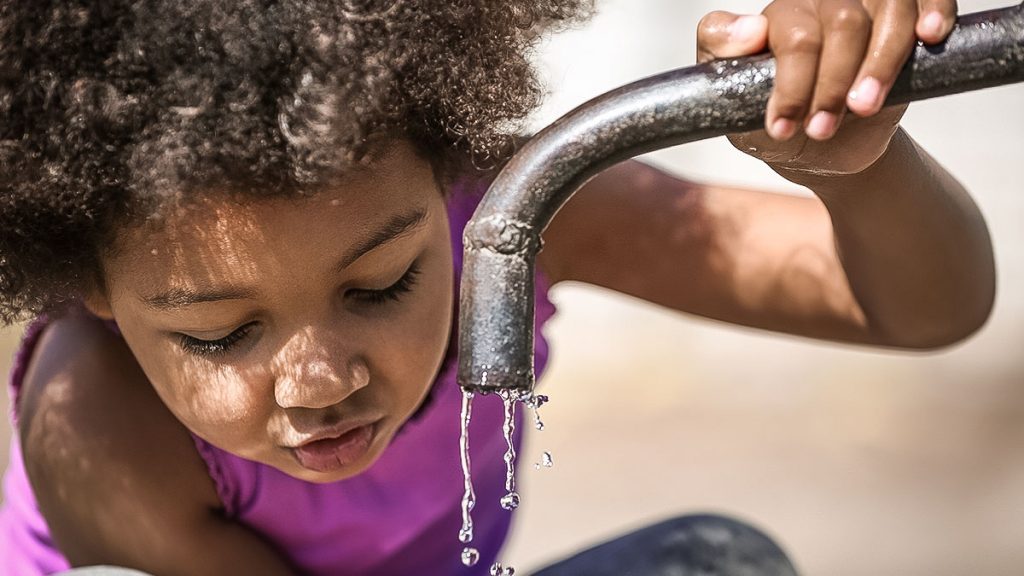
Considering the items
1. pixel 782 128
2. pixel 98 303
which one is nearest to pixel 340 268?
pixel 98 303

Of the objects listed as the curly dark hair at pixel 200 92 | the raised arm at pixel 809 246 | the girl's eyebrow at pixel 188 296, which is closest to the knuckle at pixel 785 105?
the raised arm at pixel 809 246

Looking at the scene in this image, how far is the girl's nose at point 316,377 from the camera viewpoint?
3.23ft

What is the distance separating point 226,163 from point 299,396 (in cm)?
19

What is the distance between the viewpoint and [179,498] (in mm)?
1284

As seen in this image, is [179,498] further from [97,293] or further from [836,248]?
[836,248]

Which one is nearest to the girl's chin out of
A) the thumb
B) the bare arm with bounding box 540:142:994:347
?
the bare arm with bounding box 540:142:994:347

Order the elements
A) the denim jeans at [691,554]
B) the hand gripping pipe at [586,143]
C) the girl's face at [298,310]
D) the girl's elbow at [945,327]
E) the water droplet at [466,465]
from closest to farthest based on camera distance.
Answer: the hand gripping pipe at [586,143]
the water droplet at [466,465]
the girl's face at [298,310]
the denim jeans at [691,554]
the girl's elbow at [945,327]

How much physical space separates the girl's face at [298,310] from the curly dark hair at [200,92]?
0.10 feet

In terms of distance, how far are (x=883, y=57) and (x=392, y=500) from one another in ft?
2.66

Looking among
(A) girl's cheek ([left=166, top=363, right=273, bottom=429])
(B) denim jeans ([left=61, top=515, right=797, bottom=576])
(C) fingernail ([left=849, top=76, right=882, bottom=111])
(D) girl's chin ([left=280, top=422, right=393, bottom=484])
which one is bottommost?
(B) denim jeans ([left=61, top=515, right=797, bottom=576])

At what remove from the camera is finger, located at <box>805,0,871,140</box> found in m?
0.76

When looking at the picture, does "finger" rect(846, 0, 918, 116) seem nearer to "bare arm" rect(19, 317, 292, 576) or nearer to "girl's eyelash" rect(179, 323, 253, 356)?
"girl's eyelash" rect(179, 323, 253, 356)

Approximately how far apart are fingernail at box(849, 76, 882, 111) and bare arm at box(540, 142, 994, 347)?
0.48m

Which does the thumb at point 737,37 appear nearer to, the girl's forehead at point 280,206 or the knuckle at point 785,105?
the knuckle at point 785,105
